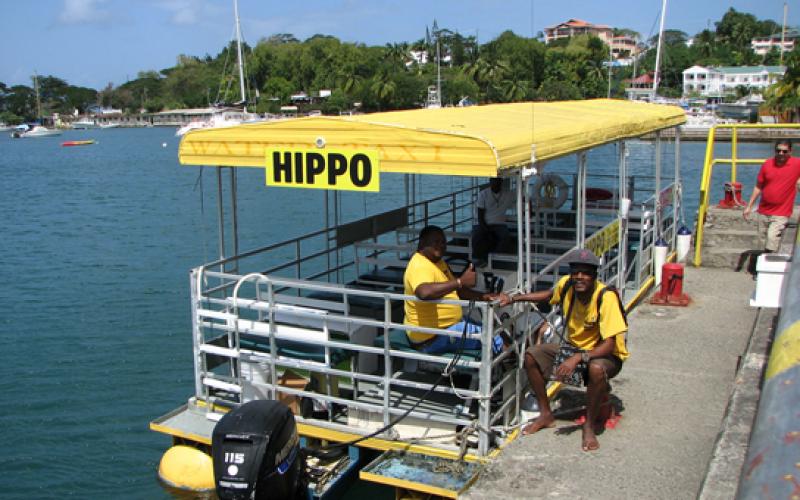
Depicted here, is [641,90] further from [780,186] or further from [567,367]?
[567,367]

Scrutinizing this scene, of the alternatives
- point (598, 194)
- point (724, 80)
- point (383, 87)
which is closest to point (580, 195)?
point (598, 194)

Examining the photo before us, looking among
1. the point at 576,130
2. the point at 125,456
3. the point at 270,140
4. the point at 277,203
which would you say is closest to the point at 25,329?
the point at 125,456

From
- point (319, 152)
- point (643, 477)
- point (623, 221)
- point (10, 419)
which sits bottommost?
point (10, 419)

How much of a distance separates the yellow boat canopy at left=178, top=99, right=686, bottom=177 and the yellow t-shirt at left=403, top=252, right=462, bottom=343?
2.49ft

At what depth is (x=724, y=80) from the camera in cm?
11269

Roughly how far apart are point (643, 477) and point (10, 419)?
9686 mm

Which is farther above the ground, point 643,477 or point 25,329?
point 643,477

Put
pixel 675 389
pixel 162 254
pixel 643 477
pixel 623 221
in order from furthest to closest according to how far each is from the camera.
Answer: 1. pixel 162 254
2. pixel 623 221
3. pixel 675 389
4. pixel 643 477

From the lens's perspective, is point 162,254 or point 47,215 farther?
point 47,215

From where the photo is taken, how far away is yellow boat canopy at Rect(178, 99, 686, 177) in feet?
18.4

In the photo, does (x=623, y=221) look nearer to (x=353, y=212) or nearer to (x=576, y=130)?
(x=576, y=130)

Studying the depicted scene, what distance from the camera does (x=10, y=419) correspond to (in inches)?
452

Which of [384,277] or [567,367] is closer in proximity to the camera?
[567,367]

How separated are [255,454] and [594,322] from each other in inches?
105
